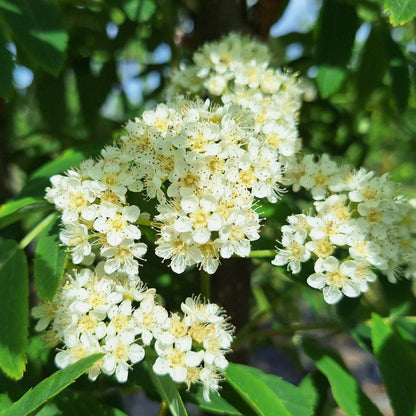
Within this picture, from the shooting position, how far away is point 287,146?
3.59ft

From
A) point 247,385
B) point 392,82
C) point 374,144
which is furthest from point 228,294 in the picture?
point 374,144

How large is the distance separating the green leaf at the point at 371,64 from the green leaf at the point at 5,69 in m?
0.90

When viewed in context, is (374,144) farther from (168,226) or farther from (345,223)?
(168,226)

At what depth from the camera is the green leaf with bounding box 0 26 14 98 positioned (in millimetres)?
997

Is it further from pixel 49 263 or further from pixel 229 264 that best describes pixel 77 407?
pixel 229 264

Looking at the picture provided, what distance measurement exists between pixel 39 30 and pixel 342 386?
0.98 metres

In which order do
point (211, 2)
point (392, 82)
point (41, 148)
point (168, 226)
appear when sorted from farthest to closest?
1. point (41, 148)
2. point (211, 2)
3. point (392, 82)
4. point (168, 226)

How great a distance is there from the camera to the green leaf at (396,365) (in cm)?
105

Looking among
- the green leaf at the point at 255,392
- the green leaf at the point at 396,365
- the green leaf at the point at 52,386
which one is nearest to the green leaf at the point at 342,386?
the green leaf at the point at 396,365

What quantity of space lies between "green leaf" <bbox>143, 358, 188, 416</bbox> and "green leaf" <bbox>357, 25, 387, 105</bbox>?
0.96 metres

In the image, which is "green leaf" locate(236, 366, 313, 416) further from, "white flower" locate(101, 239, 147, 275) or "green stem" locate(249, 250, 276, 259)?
"white flower" locate(101, 239, 147, 275)

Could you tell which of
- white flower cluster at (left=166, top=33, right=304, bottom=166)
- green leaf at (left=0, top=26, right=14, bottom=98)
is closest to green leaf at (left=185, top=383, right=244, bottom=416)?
white flower cluster at (left=166, top=33, right=304, bottom=166)

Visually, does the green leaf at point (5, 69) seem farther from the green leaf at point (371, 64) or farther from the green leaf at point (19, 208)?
the green leaf at point (371, 64)

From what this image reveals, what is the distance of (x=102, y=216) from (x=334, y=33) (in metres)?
0.74
